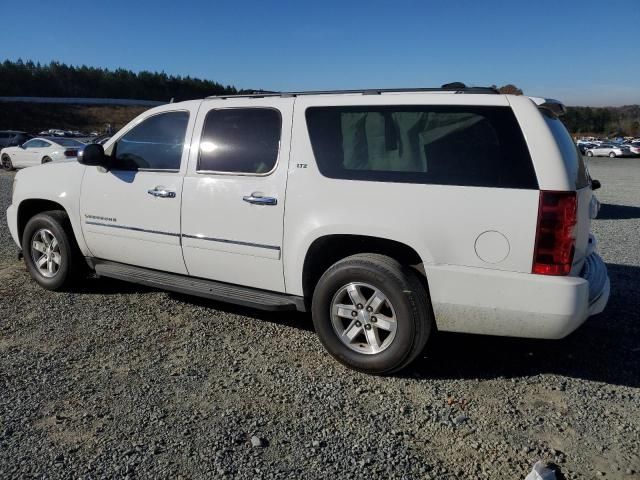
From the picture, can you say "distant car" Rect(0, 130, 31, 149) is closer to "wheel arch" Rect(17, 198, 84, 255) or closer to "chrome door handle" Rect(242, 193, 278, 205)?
"wheel arch" Rect(17, 198, 84, 255)

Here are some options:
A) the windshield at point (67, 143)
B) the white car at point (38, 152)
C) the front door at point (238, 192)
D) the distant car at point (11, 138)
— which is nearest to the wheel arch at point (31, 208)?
the front door at point (238, 192)

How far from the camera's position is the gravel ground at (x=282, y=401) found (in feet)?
9.23

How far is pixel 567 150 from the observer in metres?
3.54

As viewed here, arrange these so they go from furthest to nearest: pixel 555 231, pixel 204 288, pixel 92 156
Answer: pixel 92 156, pixel 204 288, pixel 555 231

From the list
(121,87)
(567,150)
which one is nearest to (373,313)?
(567,150)

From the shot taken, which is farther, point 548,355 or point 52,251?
point 52,251

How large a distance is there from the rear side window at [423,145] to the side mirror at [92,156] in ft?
6.58

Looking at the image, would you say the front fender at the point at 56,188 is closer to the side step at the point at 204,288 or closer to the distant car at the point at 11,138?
the side step at the point at 204,288

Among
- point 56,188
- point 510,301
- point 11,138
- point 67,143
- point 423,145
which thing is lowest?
point 11,138

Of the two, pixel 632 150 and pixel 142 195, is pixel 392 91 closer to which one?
pixel 142 195

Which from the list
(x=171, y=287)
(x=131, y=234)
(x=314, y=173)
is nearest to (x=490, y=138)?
(x=314, y=173)

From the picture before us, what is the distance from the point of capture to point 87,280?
5.80m

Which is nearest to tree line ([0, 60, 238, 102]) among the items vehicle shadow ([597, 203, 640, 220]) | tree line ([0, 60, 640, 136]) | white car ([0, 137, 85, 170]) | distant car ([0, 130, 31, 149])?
tree line ([0, 60, 640, 136])

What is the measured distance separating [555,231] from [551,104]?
90 centimetres
